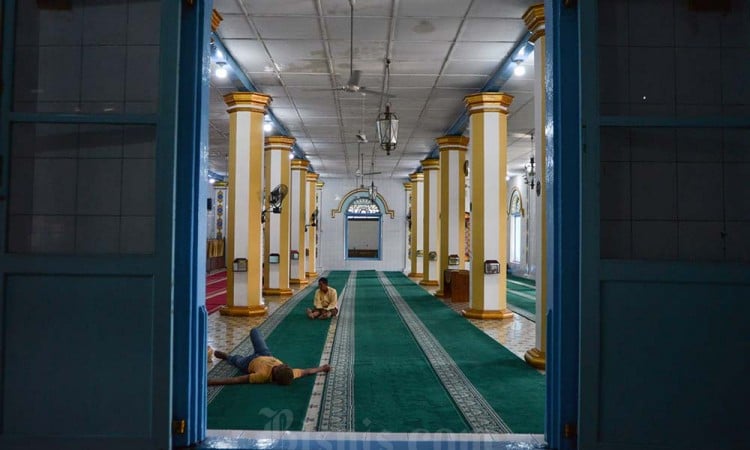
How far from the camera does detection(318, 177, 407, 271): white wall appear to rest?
20453 millimetres

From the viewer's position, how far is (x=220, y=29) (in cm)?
595

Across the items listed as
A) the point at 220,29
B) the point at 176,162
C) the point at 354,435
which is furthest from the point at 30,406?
the point at 220,29

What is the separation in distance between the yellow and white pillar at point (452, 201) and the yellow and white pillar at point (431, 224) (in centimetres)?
201

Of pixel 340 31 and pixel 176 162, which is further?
pixel 340 31

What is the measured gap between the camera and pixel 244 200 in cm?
798

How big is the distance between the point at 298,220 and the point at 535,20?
906cm

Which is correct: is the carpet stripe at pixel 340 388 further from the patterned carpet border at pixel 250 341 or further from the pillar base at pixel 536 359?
the pillar base at pixel 536 359

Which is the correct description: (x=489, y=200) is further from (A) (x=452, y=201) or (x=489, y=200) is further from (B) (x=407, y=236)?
(B) (x=407, y=236)

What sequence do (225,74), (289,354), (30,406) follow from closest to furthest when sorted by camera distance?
(30,406) → (289,354) → (225,74)
